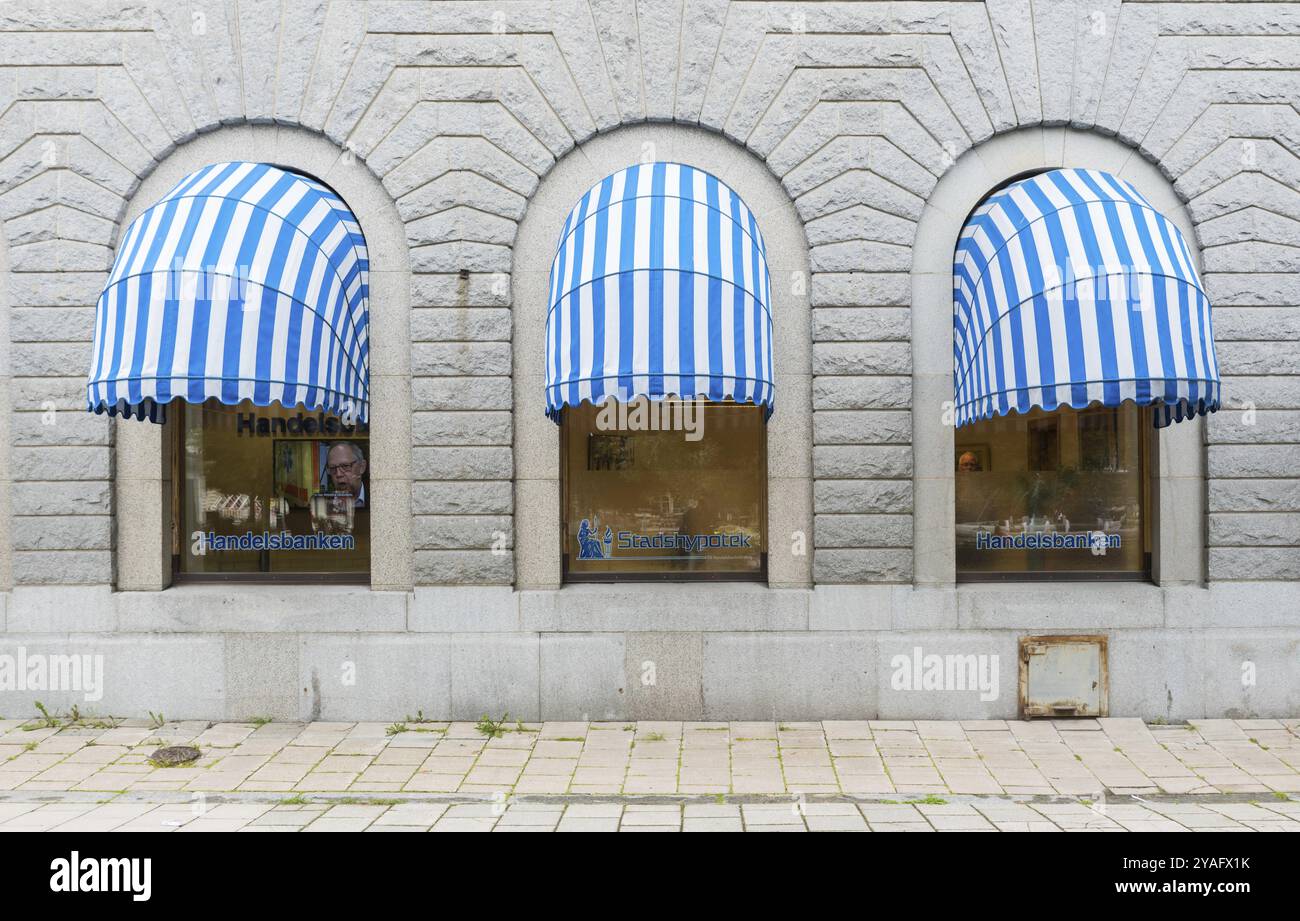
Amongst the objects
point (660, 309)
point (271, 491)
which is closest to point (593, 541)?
point (660, 309)

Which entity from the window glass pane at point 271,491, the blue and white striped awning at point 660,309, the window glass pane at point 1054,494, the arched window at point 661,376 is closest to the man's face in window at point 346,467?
the window glass pane at point 271,491

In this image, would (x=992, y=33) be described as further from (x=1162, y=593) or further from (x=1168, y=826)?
(x=1168, y=826)

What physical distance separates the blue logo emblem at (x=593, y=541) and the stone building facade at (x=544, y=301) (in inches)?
19.8

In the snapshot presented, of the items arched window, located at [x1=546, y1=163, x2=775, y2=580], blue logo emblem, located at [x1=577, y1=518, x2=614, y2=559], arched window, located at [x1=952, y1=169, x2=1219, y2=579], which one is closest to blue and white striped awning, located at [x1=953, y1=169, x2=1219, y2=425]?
arched window, located at [x1=952, y1=169, x2=1219, y2=579]

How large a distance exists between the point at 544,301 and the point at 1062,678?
618cm

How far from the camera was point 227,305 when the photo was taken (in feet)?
23.1

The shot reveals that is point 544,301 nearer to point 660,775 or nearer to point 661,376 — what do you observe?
point 661,376

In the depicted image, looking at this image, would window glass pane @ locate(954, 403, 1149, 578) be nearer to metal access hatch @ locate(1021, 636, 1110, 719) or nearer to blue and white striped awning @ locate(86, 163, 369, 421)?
metal access hatch @ locate(1021, 636, 1110, 719)

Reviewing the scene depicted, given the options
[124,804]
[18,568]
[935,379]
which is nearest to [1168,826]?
[935,379]

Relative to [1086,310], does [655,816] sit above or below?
below

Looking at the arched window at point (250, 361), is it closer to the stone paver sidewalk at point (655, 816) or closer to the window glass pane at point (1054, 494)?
the stone paver sidewalk at point (655, 816)

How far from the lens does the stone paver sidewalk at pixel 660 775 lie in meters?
6.29

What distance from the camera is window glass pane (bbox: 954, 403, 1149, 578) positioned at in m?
8.81

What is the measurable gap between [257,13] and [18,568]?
5858 millimetres
